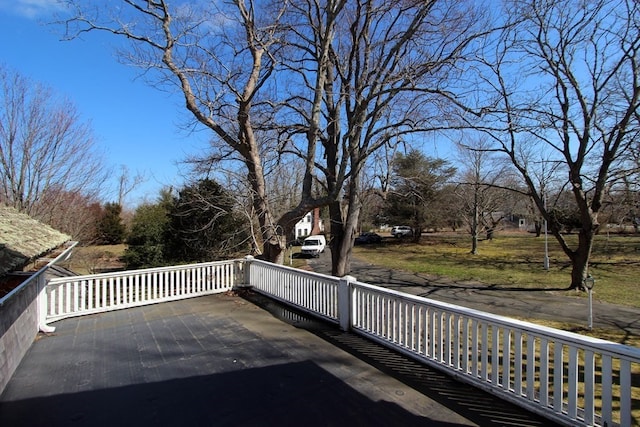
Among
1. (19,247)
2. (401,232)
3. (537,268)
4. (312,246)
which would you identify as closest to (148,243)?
(19,247)

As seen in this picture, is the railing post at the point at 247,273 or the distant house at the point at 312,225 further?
the distant house at the point at 312,225

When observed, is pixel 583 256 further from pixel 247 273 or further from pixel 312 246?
pixel 312 246

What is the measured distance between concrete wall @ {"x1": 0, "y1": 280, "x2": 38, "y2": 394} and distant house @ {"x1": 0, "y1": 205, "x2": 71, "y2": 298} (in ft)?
0.74

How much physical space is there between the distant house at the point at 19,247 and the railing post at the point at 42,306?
289mm

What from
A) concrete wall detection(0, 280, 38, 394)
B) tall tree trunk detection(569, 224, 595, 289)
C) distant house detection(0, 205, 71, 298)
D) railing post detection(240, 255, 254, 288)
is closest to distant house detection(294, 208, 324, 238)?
tall tree trunk detection(569, 224, 595, 289)

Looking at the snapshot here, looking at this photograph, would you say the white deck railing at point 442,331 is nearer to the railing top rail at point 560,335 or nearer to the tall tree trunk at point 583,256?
the railing top rail at point 560,335

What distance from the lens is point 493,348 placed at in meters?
3.11

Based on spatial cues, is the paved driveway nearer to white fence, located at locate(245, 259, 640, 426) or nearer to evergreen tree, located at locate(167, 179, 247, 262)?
white fence, located at locate(245, 259, 640, 426)

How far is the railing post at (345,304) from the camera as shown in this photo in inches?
198

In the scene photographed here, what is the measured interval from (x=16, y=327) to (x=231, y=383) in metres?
2.88

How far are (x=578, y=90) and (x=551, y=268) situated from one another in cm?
1003

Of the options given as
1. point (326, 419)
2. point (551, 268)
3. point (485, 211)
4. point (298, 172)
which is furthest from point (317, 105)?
point (485, 211)

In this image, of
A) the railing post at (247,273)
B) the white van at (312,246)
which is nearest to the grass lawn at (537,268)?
the white van at (312,246)

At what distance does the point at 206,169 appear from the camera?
9.65 meters
